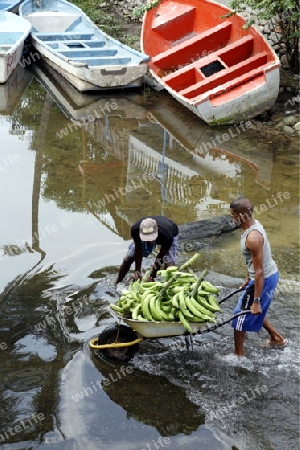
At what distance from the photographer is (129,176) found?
11.4 m

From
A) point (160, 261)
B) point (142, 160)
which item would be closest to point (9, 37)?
point (142, 160)

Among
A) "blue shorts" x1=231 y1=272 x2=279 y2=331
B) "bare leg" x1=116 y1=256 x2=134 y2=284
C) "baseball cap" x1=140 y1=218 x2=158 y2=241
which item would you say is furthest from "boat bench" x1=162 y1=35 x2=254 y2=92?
"blue shorts" x1=231 y1=272 x2=279 y2=331

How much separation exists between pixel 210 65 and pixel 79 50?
3.85 m

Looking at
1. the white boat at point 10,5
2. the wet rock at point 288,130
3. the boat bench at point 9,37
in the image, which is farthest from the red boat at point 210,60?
the white boat at point 10,5

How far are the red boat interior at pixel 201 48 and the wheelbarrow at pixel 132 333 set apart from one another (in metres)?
7.96

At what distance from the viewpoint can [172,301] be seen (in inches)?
238

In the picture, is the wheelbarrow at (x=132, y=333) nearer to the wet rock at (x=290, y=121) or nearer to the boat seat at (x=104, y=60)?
the wet rock at (x=290, y=121)

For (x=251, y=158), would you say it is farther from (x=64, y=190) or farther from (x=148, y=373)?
(x=148, y=373)

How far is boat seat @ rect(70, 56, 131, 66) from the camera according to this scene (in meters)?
15.9

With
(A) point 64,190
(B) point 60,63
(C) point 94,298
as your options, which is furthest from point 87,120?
(C) point 94,298

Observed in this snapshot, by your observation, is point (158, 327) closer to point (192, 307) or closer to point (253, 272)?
point (192, 307)

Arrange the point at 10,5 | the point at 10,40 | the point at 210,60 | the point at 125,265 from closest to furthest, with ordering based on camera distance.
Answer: the point at 125,265, the point at 210,60, the point at 10,40, the point at 10,5

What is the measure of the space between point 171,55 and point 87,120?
293 centimetres

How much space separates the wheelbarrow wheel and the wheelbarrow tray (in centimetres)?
28
